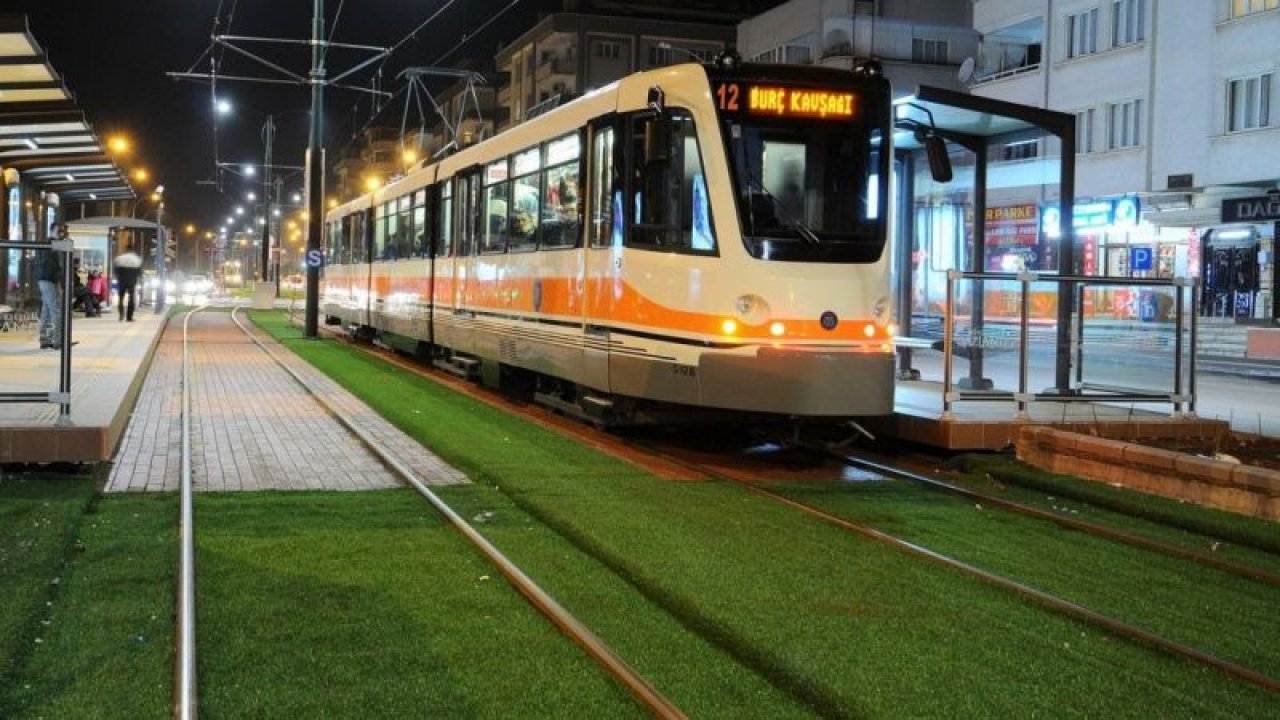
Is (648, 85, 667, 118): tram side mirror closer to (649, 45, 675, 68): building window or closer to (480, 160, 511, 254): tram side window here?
(480, 160, 511, 254): tram side window

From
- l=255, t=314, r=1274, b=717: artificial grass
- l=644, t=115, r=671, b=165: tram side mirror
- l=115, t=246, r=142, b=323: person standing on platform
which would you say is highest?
l=644, t=115, r=671, b=165: tram side mirror

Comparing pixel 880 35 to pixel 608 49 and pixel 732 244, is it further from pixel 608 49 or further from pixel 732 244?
pixel 732 244

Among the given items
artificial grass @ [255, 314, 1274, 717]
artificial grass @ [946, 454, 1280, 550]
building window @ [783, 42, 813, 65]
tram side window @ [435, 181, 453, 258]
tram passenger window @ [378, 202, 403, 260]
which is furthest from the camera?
building window @ [783, 42, 813, 65]

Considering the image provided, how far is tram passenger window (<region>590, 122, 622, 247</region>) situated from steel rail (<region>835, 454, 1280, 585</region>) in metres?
3.11

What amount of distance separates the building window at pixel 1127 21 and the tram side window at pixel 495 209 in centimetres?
2760

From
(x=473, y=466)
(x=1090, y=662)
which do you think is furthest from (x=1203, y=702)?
(x=473, y=466)

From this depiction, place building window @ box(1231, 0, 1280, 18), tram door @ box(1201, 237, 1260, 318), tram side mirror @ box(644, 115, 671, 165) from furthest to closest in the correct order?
tram door @ box(1201, 237, 1260, 318)
building window @ box(1231, 0, 1280, 18)
tram side mirror @ box(644, 115, 671, 165)

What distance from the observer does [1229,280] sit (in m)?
37.1

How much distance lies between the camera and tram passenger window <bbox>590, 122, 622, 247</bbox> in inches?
472

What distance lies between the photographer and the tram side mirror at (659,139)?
1127 centimetres

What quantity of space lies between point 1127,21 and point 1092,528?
34019 millimetres

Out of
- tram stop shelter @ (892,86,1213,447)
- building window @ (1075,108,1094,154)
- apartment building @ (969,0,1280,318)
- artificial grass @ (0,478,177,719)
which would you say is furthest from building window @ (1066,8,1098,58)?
artificial grass @ (0,478,177,719)

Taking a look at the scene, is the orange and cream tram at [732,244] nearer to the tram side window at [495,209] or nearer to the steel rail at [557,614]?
the steel rail at [557,614]

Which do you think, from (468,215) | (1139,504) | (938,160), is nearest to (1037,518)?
(1139,504)
